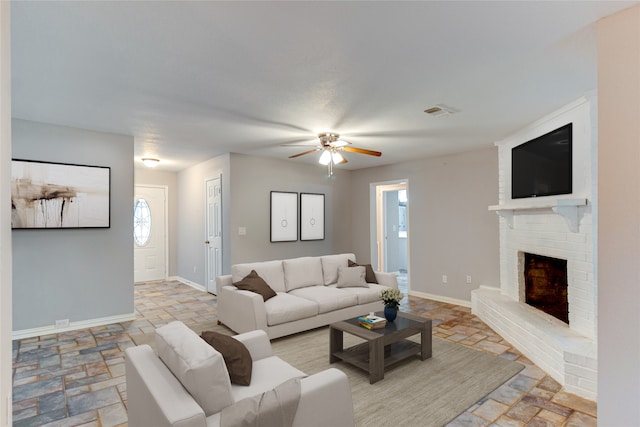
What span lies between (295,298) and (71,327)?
2.82m

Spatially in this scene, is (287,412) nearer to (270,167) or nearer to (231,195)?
(231,195)

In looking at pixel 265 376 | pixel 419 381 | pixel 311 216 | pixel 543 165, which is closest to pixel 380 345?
pixel 419 381

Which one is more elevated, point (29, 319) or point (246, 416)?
point (246, 416)

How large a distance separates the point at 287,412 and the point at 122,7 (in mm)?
2281

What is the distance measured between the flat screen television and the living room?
0.82 meters

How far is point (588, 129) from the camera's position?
3.07 m

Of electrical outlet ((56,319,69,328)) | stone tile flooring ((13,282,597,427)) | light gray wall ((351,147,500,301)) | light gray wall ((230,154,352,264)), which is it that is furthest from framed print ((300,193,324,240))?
electrical outlet ((56,319,69,328))

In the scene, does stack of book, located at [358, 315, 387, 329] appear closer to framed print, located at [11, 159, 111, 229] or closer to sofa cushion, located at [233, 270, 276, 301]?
sofa cushion, located at [233, 270, 276, 301]

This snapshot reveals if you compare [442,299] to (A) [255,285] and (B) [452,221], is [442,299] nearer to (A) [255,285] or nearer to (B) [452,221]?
(B) [452,221]

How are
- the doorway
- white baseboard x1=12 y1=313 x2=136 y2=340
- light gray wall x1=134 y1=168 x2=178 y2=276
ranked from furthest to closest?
the doorway < light gray wall x1=134 y1=168 x2=178 y2=276 < white baseboard x1=12 y1=313 x2=136 y2=340

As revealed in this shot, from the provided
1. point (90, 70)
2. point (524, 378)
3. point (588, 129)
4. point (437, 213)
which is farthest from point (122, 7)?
point (437, 213)

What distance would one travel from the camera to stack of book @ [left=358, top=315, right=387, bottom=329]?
10.5 ft

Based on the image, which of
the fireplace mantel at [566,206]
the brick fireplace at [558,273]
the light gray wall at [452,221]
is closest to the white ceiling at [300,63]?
the brick fireplace at [558,273]

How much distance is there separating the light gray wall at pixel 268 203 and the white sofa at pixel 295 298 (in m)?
1.30
